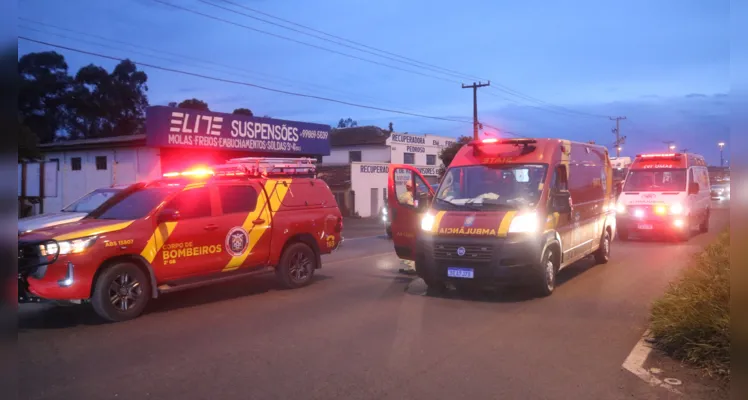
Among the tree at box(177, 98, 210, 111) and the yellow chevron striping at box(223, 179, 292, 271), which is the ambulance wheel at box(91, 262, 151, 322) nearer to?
the yellow chevron striping at box(223, 179, 292, 271)

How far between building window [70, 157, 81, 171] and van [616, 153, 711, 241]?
860 inches

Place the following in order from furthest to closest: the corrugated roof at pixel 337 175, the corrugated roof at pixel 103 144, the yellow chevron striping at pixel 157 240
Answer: the corrugated roof at pixel 337 175 < the corrugated roof at pixel 103 144 < the yellow chevron striping at pixel 157 240

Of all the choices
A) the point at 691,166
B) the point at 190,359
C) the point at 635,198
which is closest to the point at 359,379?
the point at 190,359

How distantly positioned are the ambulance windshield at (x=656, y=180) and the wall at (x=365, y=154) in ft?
88.1

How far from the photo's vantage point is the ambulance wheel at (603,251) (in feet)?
41.4

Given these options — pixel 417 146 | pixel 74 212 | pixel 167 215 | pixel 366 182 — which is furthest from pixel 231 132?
pixel 417 146

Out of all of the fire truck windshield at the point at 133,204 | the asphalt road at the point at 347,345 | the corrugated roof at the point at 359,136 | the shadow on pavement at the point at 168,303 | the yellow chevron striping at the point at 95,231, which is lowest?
the asphalt road at the point at 347,345

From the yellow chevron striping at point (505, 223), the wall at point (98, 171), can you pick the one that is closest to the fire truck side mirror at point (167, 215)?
the yellow chevron striping at point (505, 223)

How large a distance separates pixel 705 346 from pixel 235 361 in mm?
4628

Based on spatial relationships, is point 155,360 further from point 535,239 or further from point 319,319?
point 535,239

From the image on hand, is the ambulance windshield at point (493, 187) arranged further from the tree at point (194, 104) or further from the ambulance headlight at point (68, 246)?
the tree at point (194, 104)

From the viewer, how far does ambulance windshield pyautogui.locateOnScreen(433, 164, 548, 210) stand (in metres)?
9.44

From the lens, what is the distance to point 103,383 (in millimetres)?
5414

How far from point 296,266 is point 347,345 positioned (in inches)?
158
